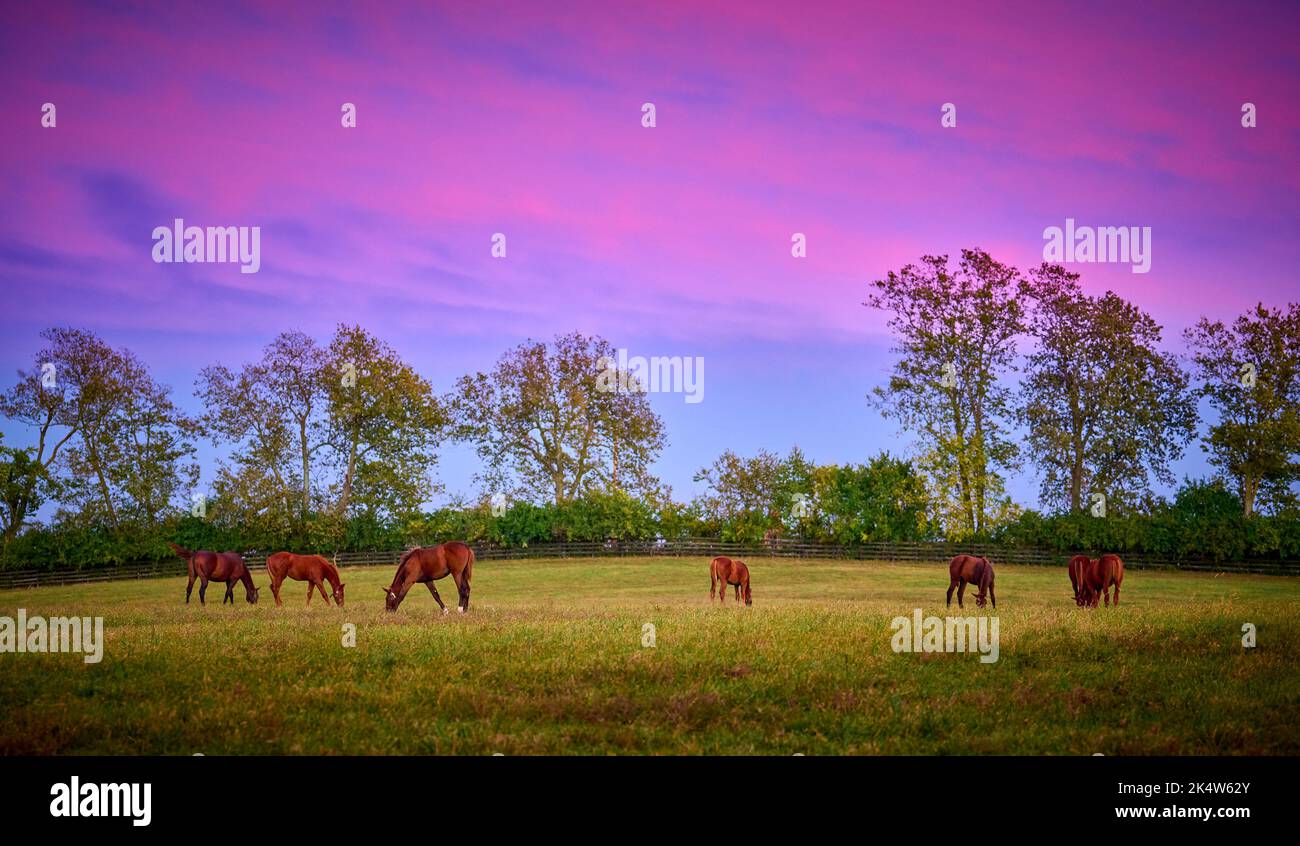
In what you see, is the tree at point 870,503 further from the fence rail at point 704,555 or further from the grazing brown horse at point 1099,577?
the grazing brown horse at point 1099,577

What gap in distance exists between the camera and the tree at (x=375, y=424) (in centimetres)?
6228

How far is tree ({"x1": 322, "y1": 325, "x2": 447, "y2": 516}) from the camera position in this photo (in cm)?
6228

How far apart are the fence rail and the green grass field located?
38.3 m

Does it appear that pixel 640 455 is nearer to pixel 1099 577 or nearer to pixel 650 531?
pixel 650 531

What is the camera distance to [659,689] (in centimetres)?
1201

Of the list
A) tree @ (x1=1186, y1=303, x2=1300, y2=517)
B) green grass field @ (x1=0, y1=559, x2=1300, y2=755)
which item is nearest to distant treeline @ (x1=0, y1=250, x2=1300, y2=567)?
Result: tree @ (x1=1186, y1=303, x2=1300, y2=517)

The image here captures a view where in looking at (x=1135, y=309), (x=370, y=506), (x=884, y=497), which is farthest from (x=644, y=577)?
(x=1135, y=309)

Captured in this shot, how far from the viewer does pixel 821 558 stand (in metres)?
60.7

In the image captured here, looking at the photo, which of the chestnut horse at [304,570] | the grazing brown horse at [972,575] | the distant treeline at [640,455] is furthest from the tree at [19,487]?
the grazing brown horse at [972,575]

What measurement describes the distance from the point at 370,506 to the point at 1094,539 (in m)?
48.4

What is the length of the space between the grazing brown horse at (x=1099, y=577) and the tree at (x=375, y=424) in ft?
156

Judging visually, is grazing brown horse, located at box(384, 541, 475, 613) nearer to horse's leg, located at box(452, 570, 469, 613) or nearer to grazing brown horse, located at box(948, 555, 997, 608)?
horse's leg, located at box(452, 570, 469, 613)

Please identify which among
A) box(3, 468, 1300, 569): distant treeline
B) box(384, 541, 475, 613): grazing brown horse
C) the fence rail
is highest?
box(384, 541, 475, 613): grazing brown horse
